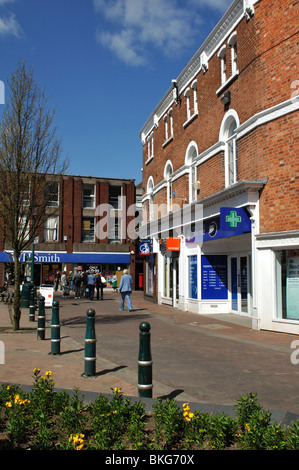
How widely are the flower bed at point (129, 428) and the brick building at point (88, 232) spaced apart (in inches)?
1379

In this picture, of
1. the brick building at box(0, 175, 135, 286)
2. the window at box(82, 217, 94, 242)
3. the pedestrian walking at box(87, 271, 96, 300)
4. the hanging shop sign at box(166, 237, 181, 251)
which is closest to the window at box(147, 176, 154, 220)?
the pedestrian walking at box(87, 271, 96, 300)

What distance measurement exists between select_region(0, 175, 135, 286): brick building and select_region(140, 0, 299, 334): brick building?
747 inches

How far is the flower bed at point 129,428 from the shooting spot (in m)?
3.69

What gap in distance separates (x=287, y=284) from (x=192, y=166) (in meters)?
8.45

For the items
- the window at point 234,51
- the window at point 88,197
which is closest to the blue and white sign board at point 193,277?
the window at point 234,51

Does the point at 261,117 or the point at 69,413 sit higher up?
the point at 261,117

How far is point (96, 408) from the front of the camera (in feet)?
14.2

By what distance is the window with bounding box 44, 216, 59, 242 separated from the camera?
135 ft

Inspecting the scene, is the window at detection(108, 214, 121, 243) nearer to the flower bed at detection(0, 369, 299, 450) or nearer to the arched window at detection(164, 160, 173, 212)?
the arched window at detection(164, 160, 173, 212)

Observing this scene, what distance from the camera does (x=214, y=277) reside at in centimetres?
1672
